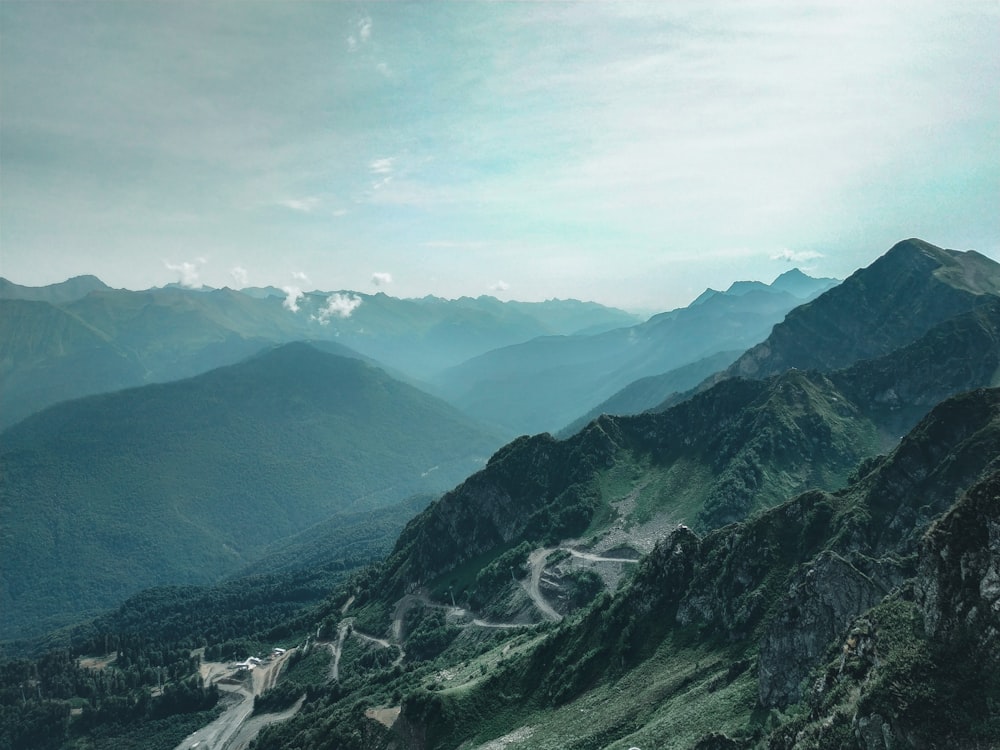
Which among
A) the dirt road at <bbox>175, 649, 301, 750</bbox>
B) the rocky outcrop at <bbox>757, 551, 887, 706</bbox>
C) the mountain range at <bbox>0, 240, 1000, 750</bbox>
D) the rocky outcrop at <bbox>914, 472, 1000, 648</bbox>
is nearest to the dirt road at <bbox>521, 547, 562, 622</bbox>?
the mountain range at <bbox>0, 240, 1000, 750</bbox>

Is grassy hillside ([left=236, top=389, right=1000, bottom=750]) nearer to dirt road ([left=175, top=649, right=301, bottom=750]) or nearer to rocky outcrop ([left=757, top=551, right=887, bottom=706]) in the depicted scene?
rocky outcrop ([left=757, top=551, right=887, bottom=706])

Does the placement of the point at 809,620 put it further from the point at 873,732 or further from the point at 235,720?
the point at 235,720

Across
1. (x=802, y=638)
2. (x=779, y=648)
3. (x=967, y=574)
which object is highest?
(x=967, y=574)

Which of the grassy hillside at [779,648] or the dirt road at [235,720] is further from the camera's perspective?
the dirt road at [235,720]

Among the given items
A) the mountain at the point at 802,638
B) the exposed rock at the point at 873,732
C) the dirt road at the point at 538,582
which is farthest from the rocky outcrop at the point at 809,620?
the dirt road at the point at 538,582

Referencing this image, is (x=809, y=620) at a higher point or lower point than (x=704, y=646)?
higher

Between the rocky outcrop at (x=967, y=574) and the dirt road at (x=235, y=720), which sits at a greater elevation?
the rocky outcrop at (x=967, y=574)

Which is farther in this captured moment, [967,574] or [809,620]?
[809,620]

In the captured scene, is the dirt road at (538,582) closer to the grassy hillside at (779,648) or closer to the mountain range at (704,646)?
the mountain range at (704,646)

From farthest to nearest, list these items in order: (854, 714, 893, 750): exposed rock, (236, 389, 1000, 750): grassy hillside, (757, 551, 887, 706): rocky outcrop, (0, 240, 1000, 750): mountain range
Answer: (757, 551, 887, 706): rocky outcrop → (0, 240, 1000, 750): mountain range → (236, 389, 1000, 750): grassy hillside → (854, 714, 893, 750): exposed rock

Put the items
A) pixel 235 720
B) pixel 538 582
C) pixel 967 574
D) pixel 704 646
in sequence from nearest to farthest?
pixel 967 574, pixel 704 646, pixel 235 720, pixel 538 582

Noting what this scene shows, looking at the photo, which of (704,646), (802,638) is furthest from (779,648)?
(704,646)

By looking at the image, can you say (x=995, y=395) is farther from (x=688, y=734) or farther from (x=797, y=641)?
(x=688, y=734)

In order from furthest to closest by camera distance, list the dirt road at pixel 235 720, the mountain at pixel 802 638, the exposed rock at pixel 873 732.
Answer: the dirt road at pixel 235 720 → the mountain at pixel 802 638 → the exposed rock at pixel 873 732
